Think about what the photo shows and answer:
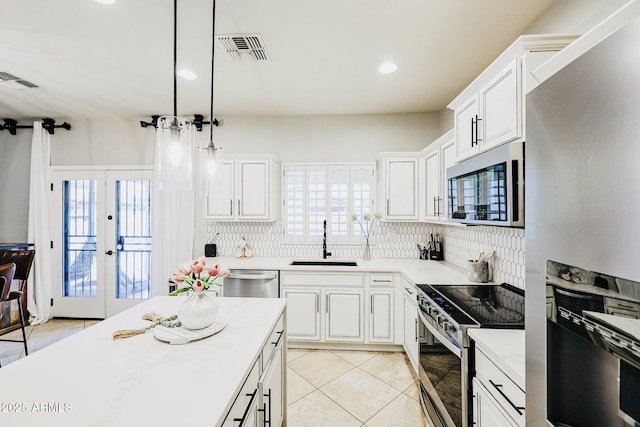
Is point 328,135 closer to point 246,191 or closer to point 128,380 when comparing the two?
point 246,191

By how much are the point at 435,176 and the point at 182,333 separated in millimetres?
2701

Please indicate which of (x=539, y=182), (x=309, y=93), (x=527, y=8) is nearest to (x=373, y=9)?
(x=527, y=8)

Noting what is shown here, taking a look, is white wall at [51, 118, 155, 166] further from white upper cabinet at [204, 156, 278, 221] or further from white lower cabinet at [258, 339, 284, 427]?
white lower cabinet at [258, 339, 284, 427]

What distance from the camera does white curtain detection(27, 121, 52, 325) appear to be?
4078 mm

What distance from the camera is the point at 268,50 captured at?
240 centimetres

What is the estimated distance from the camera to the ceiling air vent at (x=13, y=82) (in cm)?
286

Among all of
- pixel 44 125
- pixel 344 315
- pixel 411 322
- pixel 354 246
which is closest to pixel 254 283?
pixel 344 315

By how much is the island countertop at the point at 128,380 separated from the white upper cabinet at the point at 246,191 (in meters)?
2.19

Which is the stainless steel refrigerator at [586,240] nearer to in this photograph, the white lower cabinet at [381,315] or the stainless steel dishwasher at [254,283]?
the white lower cabinet at [381,315]

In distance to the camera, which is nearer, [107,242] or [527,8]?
[527,8]

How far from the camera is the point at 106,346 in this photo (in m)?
1.37

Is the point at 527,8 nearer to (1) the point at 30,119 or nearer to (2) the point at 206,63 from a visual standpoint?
(2) the point at 206,63

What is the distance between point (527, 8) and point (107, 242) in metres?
5.22

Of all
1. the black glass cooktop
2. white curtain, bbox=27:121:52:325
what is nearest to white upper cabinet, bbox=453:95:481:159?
the black glass cooktop
